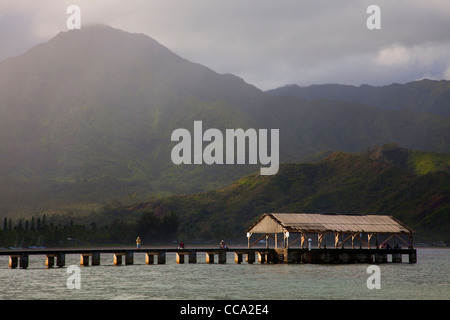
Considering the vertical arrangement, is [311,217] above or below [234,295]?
above

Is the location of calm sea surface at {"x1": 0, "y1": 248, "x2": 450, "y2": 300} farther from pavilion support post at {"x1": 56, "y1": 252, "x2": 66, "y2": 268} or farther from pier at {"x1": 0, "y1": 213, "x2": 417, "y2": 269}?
pier at {"x1": 0, "y1": 213, "x2": 417, "y2": 269}

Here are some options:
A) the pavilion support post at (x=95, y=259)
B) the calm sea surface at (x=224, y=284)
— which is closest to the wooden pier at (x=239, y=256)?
the pavilion support post at (x=95, y=259)

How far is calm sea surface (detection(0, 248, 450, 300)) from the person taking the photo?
61.9 metres

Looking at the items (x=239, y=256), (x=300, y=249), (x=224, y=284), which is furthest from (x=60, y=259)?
(x=300, y=249)

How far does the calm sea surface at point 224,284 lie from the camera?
2438 inches

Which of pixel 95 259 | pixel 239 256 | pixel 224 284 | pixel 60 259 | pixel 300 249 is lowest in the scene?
pixel 239 256

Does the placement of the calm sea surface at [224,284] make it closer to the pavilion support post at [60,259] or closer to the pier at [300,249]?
the pavilion support post at [60,259]

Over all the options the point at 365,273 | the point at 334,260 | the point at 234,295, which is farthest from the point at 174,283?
the point at 334,260

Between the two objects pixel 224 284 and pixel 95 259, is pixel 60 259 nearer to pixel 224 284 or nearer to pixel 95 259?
pixel 95 259

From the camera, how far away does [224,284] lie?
73312 mm

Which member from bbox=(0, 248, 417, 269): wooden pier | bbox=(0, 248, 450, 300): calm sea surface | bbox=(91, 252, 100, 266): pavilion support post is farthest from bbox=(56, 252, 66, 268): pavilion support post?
bbox=(91, 252, 100, 266): pavilion support post
